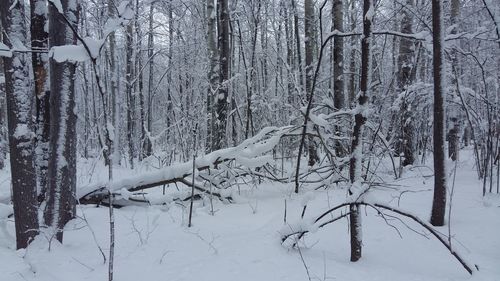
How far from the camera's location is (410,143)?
7820 mm

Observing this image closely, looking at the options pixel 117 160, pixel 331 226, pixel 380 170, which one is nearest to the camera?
pixel 331 226

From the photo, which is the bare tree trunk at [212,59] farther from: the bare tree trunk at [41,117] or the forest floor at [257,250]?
the forest floor at [257,250]

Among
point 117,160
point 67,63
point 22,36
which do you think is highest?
point 22,36

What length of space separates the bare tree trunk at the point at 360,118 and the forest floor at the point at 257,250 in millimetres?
220

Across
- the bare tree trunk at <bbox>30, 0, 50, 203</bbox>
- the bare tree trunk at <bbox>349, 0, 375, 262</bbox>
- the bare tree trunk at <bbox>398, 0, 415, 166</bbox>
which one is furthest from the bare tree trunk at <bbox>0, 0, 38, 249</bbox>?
the bare tree trunk at <bbox>398, 0, 415, 166</bbox>

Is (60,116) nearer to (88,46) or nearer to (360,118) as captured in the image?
(88,46)

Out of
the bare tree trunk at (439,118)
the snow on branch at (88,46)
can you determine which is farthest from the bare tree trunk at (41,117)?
the bare tree trunk at (439,118)

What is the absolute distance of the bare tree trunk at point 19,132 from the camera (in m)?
3.32

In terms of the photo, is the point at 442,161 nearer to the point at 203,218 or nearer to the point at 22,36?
the point at 203,218

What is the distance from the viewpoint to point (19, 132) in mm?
3344

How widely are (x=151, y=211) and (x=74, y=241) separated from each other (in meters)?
1.27

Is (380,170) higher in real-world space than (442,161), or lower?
lower

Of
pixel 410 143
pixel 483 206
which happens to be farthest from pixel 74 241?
pixel 410 143

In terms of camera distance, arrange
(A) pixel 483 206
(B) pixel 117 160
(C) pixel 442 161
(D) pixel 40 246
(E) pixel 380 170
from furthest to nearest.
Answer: (B) pixel 117 160, (E) pixel 380 170, (A) pixel 483 206, (C) pixel 442 161, (D) pixel 40 246
